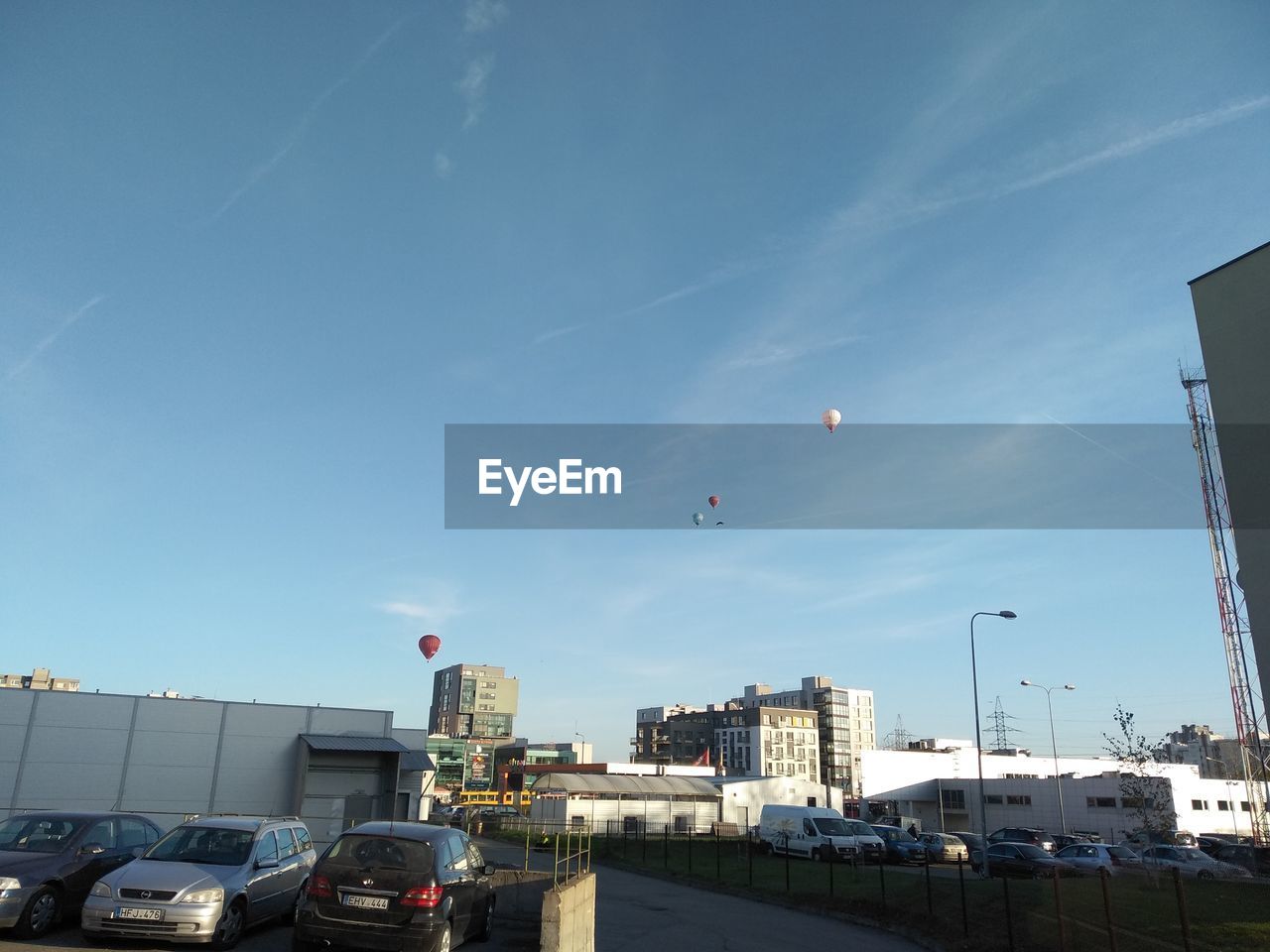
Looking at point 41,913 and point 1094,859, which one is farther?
point 1094,859

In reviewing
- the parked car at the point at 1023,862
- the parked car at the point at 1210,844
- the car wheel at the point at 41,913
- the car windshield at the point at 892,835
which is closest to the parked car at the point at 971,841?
the car windshield at the point at 892,835

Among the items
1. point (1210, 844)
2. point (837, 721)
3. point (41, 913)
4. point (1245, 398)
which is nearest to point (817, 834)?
point (1245, 398)

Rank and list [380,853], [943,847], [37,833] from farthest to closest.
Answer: [943,847] → [37,833] → [380,853]

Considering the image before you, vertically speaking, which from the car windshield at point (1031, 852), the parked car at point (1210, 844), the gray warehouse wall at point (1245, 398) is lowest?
the parked car at point (1210, 844)

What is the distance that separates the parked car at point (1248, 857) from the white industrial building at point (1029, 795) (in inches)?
740

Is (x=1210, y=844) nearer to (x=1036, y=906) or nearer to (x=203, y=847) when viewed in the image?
(x=1036, y=906)

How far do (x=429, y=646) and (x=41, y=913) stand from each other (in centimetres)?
2975

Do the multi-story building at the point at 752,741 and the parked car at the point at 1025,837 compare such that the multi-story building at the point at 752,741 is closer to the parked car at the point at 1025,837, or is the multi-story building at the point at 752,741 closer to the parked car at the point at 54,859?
the parked car at the point at 1025,837

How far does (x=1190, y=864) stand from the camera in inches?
1165

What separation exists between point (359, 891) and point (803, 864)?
25.2 meters

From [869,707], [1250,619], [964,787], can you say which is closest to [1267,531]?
[1250,619]

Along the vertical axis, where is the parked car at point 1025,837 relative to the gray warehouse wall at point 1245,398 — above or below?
below

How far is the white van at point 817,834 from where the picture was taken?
3328cm

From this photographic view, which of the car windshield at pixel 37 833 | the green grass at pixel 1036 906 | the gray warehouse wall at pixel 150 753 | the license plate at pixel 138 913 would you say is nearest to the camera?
the license plate at pixel 138 913
